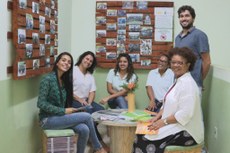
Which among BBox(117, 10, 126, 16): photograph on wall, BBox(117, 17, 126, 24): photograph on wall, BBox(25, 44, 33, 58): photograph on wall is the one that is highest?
BBox(117, 10, 126, 16): photograph on wall

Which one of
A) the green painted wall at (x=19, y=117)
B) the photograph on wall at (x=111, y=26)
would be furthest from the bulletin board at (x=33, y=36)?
the photograph on wall at (x=111, y=26)

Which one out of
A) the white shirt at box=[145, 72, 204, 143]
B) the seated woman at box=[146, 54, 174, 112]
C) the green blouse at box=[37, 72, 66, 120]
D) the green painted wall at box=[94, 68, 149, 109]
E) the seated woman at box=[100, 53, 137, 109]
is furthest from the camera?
the green painted wall at box=[94, 68, 149, 109]

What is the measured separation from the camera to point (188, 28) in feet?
11.2

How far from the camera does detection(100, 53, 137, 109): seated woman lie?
4.36 metres

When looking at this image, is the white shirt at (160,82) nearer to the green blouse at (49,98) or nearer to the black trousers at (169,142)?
the green blouse at (49,98)

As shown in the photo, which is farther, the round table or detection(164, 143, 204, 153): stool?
the round table

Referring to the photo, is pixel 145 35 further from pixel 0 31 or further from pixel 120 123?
pixel 0 31

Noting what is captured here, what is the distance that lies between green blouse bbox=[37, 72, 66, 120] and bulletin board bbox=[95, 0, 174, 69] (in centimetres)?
172

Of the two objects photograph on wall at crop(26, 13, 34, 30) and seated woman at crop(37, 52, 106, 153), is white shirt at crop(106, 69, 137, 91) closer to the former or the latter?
seated woman at crop(37, 52, 106, 153)

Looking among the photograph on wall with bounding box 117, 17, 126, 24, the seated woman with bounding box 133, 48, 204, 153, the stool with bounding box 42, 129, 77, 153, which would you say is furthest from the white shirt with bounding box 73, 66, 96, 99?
the seated woman with bounding box 133, 48, 204, 153

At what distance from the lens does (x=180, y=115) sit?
2465 mm

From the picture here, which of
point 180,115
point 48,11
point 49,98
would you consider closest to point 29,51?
point 49,98

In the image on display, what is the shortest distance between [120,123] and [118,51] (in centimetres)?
176

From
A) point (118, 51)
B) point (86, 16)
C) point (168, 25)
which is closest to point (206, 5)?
point (168, 25)
